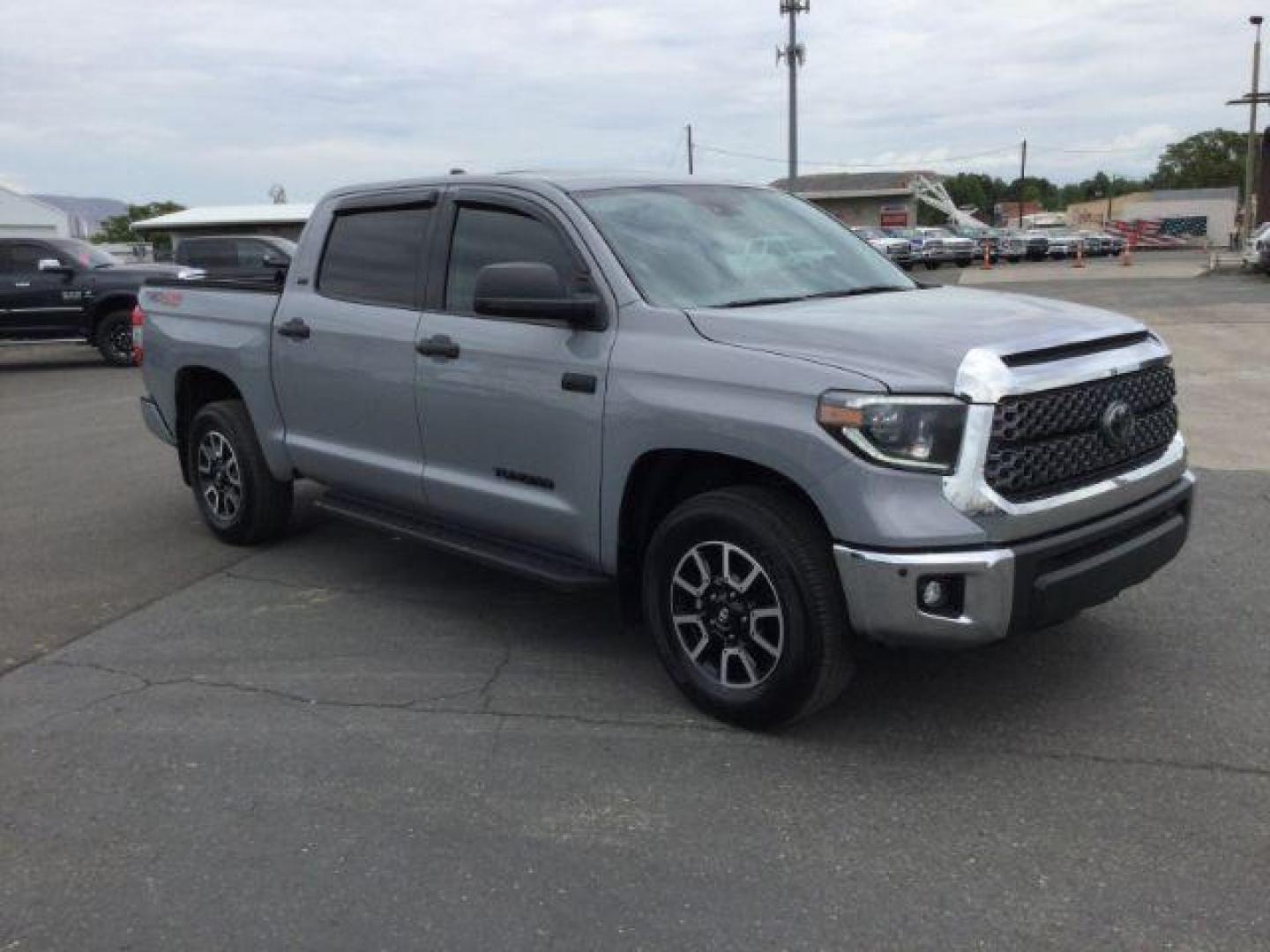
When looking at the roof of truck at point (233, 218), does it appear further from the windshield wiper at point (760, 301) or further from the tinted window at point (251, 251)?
the windshield wiper at point (760, 301)

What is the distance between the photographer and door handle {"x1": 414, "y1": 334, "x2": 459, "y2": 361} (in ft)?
15.5

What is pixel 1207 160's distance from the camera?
361ft

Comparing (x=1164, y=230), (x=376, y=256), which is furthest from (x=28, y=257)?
(x=1164, y=230)

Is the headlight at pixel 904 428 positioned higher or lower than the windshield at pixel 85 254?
lower

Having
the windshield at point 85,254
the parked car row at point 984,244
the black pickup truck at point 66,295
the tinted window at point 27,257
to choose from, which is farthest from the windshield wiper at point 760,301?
the parked car row at point 984,244

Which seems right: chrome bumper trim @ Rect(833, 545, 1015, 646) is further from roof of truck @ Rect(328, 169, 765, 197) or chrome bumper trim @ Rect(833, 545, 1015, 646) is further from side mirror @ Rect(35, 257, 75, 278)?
side mirror @ Rect(35, 257, 75, 278)

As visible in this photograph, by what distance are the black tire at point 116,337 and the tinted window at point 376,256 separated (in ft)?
38.6

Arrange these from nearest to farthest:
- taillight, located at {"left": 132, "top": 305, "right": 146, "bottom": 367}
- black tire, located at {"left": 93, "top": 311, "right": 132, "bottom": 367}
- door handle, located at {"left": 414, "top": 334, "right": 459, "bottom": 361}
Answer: door handle, located at {"left": 414, "top": 334, "right": 459, "bottom": 361} < taillight, located at {"left": 132, "top": 305, "right": 146, "bottom": 367} < black tire, located at {"left": 93, "top": 311, "right": 132, "bottom": 367}

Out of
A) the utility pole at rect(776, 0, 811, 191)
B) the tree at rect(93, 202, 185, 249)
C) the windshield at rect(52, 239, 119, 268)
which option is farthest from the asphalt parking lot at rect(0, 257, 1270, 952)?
the tree at rect(93, 202, 185, 249)

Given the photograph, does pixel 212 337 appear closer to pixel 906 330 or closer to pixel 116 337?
pixel 906 330

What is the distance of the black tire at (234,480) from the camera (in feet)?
20.3

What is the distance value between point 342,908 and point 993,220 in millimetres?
103263

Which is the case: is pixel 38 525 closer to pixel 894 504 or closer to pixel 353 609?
pixel 353 609

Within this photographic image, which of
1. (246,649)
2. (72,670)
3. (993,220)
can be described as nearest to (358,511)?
(246,649)
